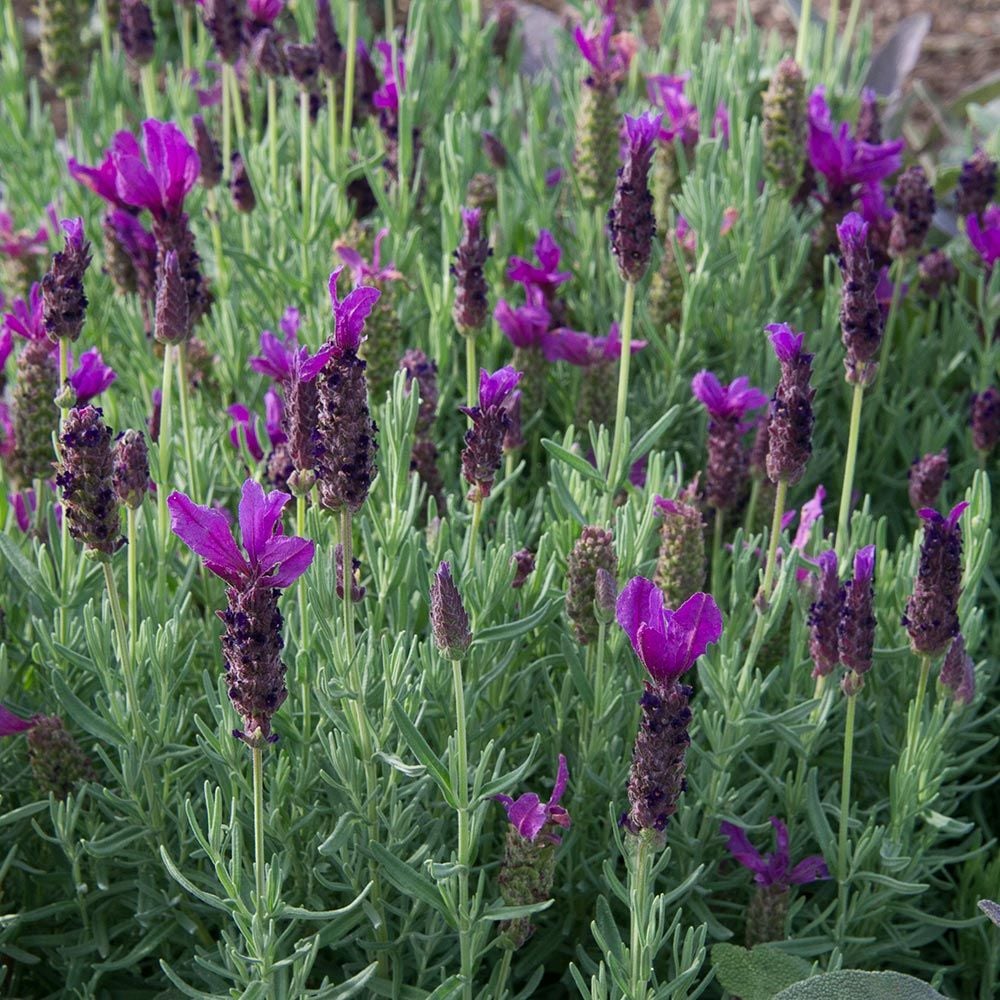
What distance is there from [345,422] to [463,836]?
17.4 inches

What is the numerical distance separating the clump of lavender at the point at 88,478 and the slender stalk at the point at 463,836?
394 mm

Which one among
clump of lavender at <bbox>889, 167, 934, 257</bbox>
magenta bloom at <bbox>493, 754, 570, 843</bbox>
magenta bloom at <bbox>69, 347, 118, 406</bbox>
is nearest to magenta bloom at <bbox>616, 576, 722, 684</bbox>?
magenta bloom at <bbox>493, 754, 570, 843</bbox>

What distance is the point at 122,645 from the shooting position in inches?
62.5

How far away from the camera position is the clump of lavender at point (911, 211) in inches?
93.9

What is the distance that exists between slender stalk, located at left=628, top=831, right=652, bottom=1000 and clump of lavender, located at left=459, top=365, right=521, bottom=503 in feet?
1.46

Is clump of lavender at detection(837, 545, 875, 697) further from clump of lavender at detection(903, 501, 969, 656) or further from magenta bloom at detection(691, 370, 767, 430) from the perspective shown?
magenta bloom at detection(691, 370, 767, 430)

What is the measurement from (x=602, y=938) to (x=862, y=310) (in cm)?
76

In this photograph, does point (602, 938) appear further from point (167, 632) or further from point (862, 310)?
point (862, 310)

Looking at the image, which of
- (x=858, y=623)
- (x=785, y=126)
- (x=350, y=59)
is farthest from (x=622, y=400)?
(x=350, y=59)

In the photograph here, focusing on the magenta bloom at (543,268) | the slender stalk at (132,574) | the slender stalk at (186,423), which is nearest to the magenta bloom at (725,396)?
the magenta bloom at (543,268)

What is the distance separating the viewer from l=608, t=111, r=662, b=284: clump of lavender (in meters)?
1.73

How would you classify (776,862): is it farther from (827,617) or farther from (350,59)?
(350,59)

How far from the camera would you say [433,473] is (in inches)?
84.3

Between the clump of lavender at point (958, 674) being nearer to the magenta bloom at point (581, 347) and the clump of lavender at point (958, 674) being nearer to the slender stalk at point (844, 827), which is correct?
the slender stalk at point (844, 827)
